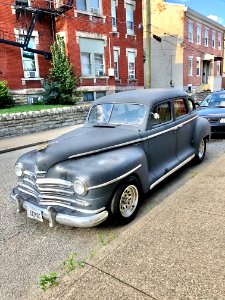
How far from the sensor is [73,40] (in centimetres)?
1700

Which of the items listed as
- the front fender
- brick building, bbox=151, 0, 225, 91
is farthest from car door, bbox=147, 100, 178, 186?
brick building, bbox=151, 0, 225, 91

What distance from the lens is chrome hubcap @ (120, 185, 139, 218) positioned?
384cm

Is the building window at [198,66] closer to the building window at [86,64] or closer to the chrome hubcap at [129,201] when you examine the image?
the building window at [86,64]

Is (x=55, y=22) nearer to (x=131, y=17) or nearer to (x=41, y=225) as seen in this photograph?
(x=131, y=17)

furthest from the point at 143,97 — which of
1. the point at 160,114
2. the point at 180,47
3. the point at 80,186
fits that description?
the point at 180,47

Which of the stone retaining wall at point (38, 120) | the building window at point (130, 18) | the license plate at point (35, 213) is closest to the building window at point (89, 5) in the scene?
the building window at point (130, 18)

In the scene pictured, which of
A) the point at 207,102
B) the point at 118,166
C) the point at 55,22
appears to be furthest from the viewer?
the point at 55,22

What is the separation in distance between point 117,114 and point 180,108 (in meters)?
1.66

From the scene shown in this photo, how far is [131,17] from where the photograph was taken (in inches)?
857

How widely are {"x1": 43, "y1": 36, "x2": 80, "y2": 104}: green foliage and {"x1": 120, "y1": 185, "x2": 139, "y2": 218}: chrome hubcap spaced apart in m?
12.8

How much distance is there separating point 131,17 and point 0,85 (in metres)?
13.2

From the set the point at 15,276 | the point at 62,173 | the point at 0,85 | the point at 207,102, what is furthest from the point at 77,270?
the point at 0,85

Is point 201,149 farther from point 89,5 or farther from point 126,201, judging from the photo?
point 89,5

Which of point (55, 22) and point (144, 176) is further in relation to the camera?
point (55, 22)
